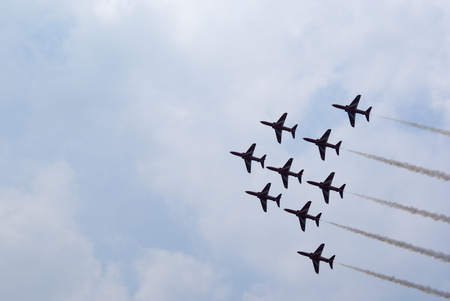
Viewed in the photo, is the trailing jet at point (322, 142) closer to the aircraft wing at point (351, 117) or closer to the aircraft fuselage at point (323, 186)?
the aircraft wing at point (351, 117)

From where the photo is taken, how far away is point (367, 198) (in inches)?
6772

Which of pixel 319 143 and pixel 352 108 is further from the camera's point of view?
pixel 319 143

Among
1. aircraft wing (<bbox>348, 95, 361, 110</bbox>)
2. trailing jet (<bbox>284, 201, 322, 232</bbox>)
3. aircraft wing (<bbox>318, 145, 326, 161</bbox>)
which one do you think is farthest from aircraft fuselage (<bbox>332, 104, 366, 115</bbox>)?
trailing jet (<bbox>284, 201, 322, 232</bbox>)

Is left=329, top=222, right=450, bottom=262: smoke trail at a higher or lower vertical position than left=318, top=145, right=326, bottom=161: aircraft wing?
lower

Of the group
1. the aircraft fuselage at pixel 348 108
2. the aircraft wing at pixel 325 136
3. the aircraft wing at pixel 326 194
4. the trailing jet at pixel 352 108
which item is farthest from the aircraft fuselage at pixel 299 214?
the aircraft fuselage at pixel 348 108

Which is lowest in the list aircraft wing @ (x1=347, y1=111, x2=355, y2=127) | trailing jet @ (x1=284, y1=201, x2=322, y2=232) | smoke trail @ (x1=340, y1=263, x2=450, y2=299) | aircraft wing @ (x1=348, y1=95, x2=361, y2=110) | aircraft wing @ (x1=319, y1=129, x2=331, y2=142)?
smoke trail @ (x1=340, y1=263, x2=450, y2=299)

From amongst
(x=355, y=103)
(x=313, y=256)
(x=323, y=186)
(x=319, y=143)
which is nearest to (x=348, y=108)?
(x=355, y=103)

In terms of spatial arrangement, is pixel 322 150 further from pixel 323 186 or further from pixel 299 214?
pixel 299 214

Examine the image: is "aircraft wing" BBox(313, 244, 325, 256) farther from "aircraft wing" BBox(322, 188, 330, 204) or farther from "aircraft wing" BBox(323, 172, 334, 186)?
"aircraft wing" BBox(323, 172, 334, 186)

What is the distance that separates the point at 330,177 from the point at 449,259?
4596 centimetres

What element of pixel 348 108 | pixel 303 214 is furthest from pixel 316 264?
pixel 348 108

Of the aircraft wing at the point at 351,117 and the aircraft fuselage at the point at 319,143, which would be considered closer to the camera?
the aircraft wing at the point at 351,117

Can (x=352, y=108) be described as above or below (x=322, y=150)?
above

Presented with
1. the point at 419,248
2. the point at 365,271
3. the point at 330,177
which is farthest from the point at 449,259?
the point at 330,177
